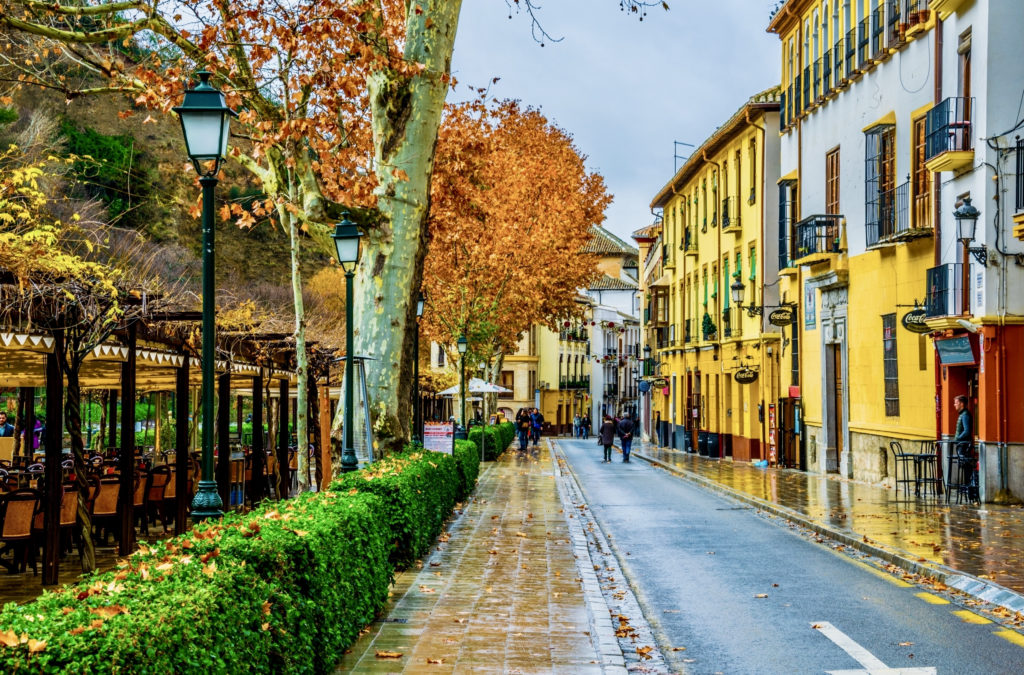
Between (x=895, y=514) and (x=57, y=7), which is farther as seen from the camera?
(x=895, y=514)

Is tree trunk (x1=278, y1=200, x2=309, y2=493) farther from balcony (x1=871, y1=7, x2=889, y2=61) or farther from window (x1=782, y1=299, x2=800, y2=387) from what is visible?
window (x1=782, y1=299, x2=800, y2=387)

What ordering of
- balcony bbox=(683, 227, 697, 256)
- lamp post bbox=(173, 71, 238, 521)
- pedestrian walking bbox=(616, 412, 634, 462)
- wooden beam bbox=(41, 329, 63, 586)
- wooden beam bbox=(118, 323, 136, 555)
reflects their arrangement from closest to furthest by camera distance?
lamp post bbox=(173, 71, 238, 521) → wooden beam bbox=(41, 329, 63, 586) → wooden beam bbox=(118, 323, 136, 555) → pedestrian walking bbox=(616, 412, 634, 462) → balcony bbox=(683, 227, 697, 256)

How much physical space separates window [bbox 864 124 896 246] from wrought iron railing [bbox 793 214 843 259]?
1.78 m

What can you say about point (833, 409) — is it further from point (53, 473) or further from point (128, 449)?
point (53, 473)

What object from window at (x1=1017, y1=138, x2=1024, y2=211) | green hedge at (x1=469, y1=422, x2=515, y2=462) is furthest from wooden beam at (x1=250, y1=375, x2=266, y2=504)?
green hedge at (x1=469, y1=422, x2=515, y2=462)

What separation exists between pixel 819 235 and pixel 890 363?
14.2 feet

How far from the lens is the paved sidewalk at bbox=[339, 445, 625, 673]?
7.96 meters

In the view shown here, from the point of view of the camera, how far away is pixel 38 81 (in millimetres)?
14258

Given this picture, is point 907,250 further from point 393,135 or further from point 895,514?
A: point 393,135

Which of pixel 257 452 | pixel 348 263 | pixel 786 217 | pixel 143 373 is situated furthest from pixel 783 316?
pixel 348 263

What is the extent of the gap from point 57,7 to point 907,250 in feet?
57.5

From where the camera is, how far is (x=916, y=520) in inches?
708

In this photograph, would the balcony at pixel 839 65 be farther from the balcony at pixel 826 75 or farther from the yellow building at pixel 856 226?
the balcony at pixel 826 75

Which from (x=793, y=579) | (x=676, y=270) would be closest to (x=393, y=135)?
(x=793, y=579)
